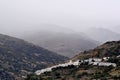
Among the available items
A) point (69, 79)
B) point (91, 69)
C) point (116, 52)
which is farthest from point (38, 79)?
point (116, 52)

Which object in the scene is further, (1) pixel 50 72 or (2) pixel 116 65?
(1) pixel 50 72

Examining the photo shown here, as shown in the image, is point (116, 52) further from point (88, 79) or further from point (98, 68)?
point (88, 79)

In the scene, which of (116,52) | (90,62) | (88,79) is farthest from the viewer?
(116,52)

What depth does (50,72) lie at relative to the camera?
184 m

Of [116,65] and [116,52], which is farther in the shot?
[116,52]

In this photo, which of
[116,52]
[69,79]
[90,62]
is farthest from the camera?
[116,52]

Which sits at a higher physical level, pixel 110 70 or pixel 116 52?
pixel 116 52

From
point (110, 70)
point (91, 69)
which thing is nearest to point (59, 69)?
point (91, 69)

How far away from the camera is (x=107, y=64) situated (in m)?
168

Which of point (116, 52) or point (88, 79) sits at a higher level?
point (116, 52)

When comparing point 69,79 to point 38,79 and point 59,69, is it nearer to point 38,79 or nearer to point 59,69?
point 38,79

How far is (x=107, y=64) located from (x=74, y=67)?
773 inches

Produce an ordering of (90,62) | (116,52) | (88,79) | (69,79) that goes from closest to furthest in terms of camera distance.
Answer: (88,79)
(69,79)
(90,62)
(116,52)

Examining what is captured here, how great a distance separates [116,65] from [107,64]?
15.5 ft
